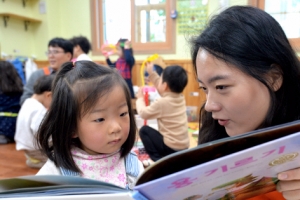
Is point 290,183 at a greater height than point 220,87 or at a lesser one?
lesser

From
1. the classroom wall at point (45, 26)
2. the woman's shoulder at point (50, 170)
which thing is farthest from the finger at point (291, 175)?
the classroom wall at point (45, 26)

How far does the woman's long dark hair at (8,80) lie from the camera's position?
257cm

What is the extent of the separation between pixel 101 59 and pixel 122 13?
0.72 meters

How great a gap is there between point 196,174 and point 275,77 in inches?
14.8

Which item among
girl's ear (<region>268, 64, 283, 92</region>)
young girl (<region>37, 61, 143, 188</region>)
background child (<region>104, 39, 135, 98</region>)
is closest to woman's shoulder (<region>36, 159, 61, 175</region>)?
young girl (<region>37, 61, 143, 188</region>)

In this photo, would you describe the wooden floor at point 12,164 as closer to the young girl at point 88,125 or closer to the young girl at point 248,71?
the young girl at point 88,125

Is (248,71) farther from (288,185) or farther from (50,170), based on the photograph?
(50,170)

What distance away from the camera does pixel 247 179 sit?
0.41m

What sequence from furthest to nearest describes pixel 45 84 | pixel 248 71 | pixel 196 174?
pixel 45 84 < pixel 248 71 < pixel 196 174

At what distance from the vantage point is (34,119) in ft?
5.94

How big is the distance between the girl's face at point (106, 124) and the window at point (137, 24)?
9.40 ft

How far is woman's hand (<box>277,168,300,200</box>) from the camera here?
431mm

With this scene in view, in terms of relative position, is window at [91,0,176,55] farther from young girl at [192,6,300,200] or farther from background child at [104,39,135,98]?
young girl at [192,6,300,200]

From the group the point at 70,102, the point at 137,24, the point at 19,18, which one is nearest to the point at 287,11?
the point at 137,24
